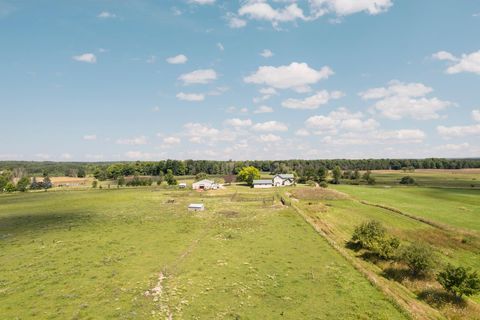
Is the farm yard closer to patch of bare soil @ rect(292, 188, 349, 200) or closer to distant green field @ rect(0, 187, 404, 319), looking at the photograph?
distant green field @ rect(0, 187, 404, 319)

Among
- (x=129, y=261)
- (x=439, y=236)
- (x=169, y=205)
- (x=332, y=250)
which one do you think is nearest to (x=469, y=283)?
(x=332, y=250)

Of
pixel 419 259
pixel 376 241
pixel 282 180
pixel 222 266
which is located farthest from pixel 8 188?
pixel 419 259

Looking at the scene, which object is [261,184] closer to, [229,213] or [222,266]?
[229,213]

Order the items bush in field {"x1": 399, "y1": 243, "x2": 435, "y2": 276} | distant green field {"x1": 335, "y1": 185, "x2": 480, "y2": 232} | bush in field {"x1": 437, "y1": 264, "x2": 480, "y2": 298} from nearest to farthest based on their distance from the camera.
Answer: bush in field {"x1": 437, "y1": 264, "x2": 480, "y2": 298}, bush in field {"x1": 399, "y1": 243, "x2": 435, "y2": 276}, distant green field {"x1": 335, "y1": 185, "x2": 480, "y2": 232}

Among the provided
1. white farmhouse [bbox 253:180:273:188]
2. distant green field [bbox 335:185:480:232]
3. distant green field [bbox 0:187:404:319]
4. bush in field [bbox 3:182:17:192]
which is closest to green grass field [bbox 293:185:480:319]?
distant green field [bbox 335:185:480:232]

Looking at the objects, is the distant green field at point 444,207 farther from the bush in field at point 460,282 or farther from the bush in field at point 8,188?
the bush in field at point 8,188

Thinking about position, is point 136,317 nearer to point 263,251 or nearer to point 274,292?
point 274,292

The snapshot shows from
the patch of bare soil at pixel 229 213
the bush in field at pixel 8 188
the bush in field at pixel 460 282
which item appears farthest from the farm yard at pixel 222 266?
the bush in field at pixel 8 188
